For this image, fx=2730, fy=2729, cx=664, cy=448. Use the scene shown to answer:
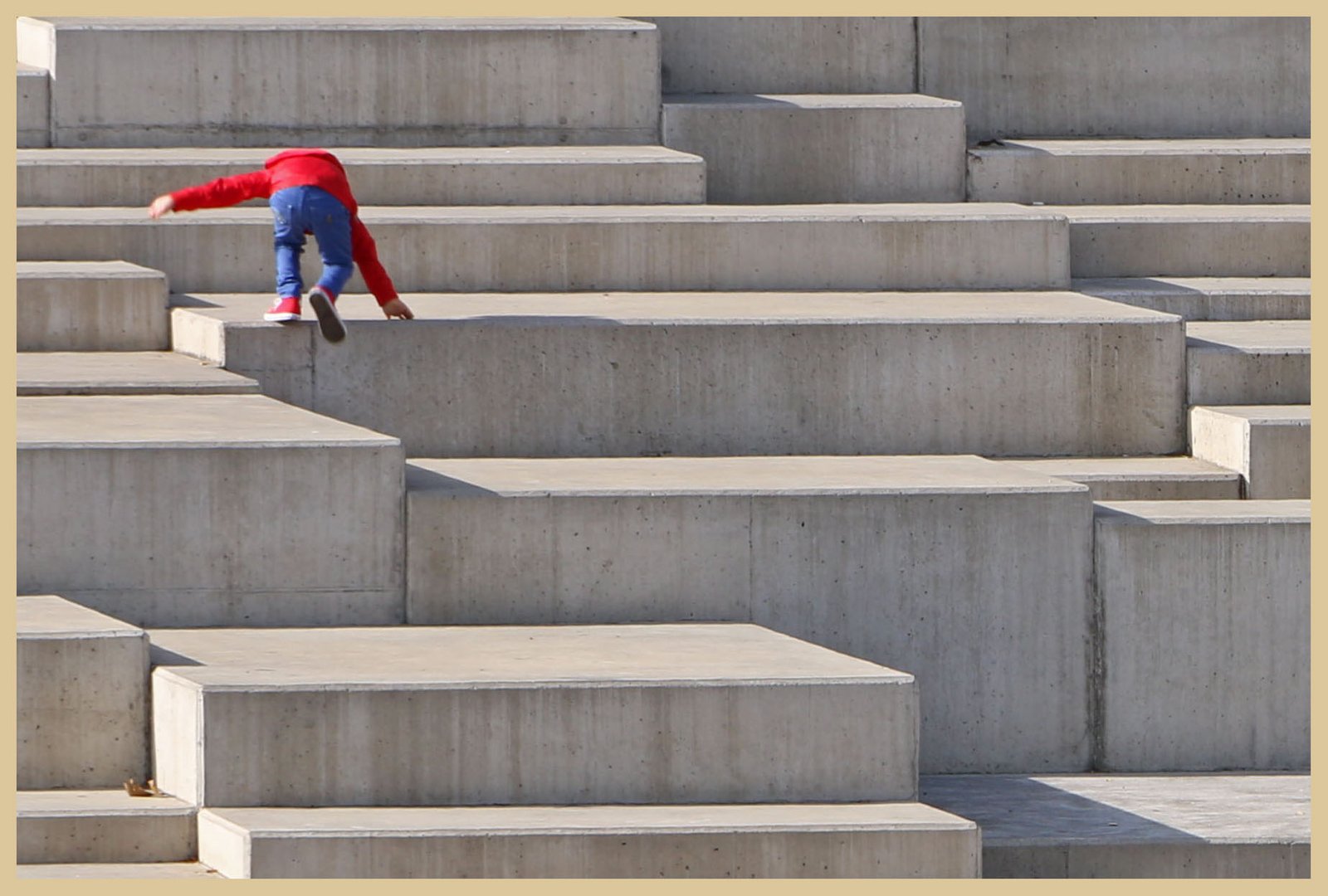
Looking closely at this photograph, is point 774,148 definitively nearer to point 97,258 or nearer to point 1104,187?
point 1104,187

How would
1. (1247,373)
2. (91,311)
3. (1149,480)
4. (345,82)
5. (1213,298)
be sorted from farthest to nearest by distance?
(345,82)
(1213,298)
(1247,373)
(91,311)
(1149,480)

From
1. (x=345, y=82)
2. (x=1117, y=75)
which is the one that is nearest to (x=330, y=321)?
(x=345, y=82)

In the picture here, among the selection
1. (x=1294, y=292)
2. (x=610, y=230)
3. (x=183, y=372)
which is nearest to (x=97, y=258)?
(x=183, y=372)

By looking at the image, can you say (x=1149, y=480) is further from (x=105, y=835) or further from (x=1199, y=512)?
(x=105, y=835)

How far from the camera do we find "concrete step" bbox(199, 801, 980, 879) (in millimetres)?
7707

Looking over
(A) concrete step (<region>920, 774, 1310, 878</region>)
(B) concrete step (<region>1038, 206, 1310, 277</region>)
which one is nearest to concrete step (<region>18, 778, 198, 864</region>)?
(A) concrete step (<region>920, 774, 1310, 878</region>)

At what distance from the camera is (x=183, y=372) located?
1063 cm

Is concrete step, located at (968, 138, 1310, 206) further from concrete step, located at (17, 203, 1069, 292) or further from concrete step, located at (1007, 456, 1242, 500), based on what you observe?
concrete step, located at (1007, 456, 1242, 500)

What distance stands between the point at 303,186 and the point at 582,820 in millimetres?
3838

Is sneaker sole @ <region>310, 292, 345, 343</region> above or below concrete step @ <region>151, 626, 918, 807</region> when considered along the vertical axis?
above

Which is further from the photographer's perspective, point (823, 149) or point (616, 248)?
point (823, 149)

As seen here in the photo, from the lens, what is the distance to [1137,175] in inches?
540

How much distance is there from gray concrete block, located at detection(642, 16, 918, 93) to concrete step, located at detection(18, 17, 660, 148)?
0.71m

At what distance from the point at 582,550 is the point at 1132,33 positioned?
6138 mm
